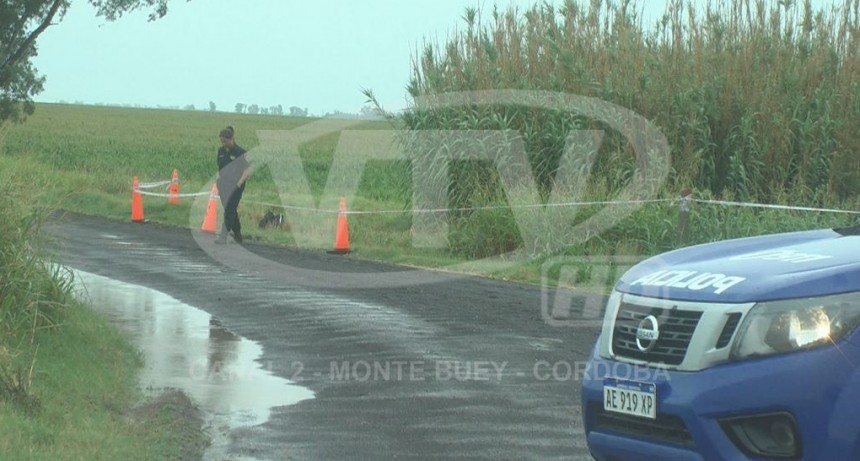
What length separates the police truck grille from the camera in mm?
5645

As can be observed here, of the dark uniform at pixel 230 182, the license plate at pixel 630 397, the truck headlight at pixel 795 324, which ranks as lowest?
the license plate at pixel 630 397

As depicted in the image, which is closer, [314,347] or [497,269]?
[314,347]

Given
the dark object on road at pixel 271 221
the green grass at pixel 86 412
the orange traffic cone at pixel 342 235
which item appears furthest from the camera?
the dark object on road at pixel 271 221

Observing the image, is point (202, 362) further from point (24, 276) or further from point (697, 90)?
point (697, 90)

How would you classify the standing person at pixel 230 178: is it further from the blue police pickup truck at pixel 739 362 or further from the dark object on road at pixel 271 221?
the blue police pickup truck at pixel 739 362

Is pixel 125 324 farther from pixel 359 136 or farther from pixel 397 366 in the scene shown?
pixel 359 136

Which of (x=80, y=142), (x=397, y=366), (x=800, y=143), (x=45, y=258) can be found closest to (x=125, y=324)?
(x=45, y=258)

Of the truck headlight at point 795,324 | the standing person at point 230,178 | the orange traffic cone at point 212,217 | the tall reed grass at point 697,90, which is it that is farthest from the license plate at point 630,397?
the orange traffic cone at point 212,217

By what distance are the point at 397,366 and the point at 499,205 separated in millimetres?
9633

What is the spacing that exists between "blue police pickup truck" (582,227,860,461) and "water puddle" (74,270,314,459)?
2720 mm

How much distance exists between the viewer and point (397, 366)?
10.7m

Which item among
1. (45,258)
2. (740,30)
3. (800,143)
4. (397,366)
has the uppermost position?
(740,30)

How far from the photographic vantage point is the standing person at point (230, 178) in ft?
72.0

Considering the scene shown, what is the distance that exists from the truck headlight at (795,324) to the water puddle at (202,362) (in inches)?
132
